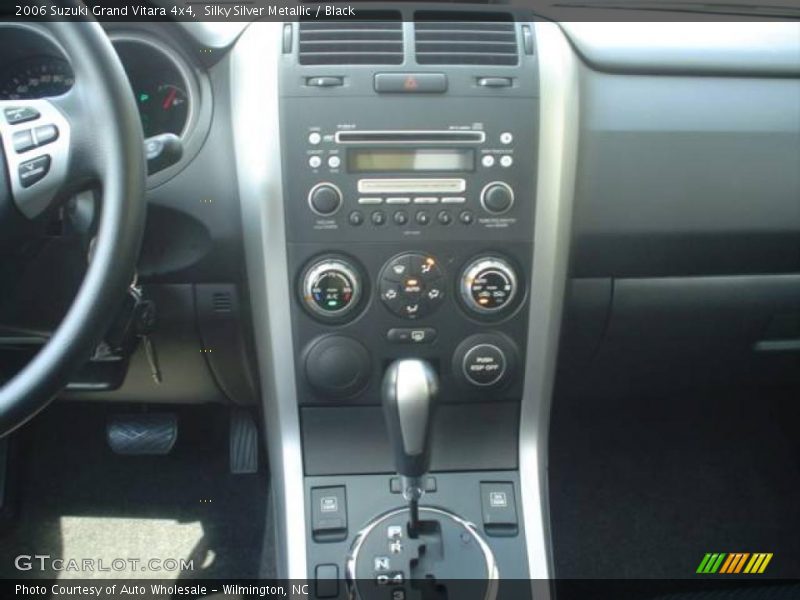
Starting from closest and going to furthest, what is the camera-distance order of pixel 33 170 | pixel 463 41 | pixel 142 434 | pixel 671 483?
pixel 33 170, pixel 463 41, pixel 142 434, pixel 671 483

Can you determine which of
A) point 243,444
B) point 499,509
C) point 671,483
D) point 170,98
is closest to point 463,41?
point 170,98

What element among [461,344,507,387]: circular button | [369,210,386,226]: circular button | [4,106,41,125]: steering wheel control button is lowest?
[461,344,507,387]: circular button

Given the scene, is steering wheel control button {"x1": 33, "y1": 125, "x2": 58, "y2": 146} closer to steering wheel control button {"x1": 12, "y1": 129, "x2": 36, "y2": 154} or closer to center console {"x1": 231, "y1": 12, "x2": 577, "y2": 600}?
steering wheel control button {"x1": 12, "y1": 129, "x2": 36, "y2": 154}

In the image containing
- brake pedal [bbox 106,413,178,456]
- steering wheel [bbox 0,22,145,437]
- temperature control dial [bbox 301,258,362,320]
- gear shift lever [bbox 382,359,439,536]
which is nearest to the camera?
steering wheel [bbox 0,22,145,437]

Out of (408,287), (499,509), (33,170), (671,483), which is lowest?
(671,483)

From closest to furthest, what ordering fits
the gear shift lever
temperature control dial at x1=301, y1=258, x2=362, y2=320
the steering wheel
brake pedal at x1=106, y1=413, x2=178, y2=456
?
the steering wheel → the gear shift lever → temperature control dial at x1=301, y1=258, x2=362, y2=320 → brake pedal at x1=106, y1=413, x2=178, y2=456

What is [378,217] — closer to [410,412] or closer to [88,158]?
[410,412]

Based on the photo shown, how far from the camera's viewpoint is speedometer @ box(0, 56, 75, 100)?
128 cm

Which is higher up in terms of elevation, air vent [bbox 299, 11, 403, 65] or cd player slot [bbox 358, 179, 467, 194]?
air vent [bbox 299, 11, 403, 65]

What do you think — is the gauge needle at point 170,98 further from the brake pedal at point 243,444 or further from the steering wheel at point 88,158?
the brake pedal at point 243,444

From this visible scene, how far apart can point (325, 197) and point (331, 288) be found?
0.12 m

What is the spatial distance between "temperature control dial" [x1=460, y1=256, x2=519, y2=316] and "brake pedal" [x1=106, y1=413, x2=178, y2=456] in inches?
30.6

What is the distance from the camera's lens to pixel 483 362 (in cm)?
131

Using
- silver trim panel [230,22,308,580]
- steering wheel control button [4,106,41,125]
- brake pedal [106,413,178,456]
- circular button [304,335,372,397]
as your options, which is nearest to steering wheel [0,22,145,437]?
steering wheel control button [4,106,41,125]
